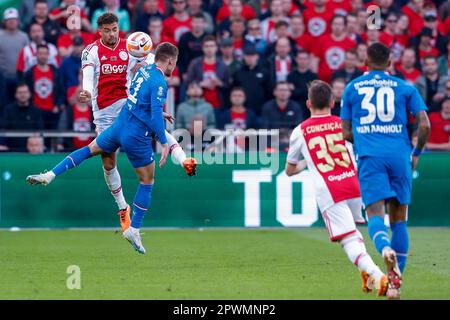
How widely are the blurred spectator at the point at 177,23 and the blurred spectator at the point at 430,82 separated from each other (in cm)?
463

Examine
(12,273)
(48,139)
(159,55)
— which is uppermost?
(159,55)

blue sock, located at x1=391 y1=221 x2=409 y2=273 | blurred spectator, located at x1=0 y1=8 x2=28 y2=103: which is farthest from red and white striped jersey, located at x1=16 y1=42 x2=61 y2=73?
blue sock, located at x1=391 y1=221 x2=409 y2=273

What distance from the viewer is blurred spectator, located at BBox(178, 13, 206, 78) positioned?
71.4 ft

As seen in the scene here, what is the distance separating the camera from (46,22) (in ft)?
72.1

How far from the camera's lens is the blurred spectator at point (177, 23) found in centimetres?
2227

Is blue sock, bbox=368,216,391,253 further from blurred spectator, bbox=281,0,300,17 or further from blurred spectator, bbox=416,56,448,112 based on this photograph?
blurred spectator, bbox=281,0,300,17

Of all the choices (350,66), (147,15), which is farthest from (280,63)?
(147,15)

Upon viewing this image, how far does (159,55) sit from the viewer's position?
541 inches

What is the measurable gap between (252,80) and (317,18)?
7.92 feet

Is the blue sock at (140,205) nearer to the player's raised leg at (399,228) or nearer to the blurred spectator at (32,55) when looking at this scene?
the player's raised leg at (399,228)

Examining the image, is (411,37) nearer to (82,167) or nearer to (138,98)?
(82,167)

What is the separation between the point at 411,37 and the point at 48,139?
791 cm

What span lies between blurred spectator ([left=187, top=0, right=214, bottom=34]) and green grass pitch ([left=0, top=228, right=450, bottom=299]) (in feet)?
16.7
